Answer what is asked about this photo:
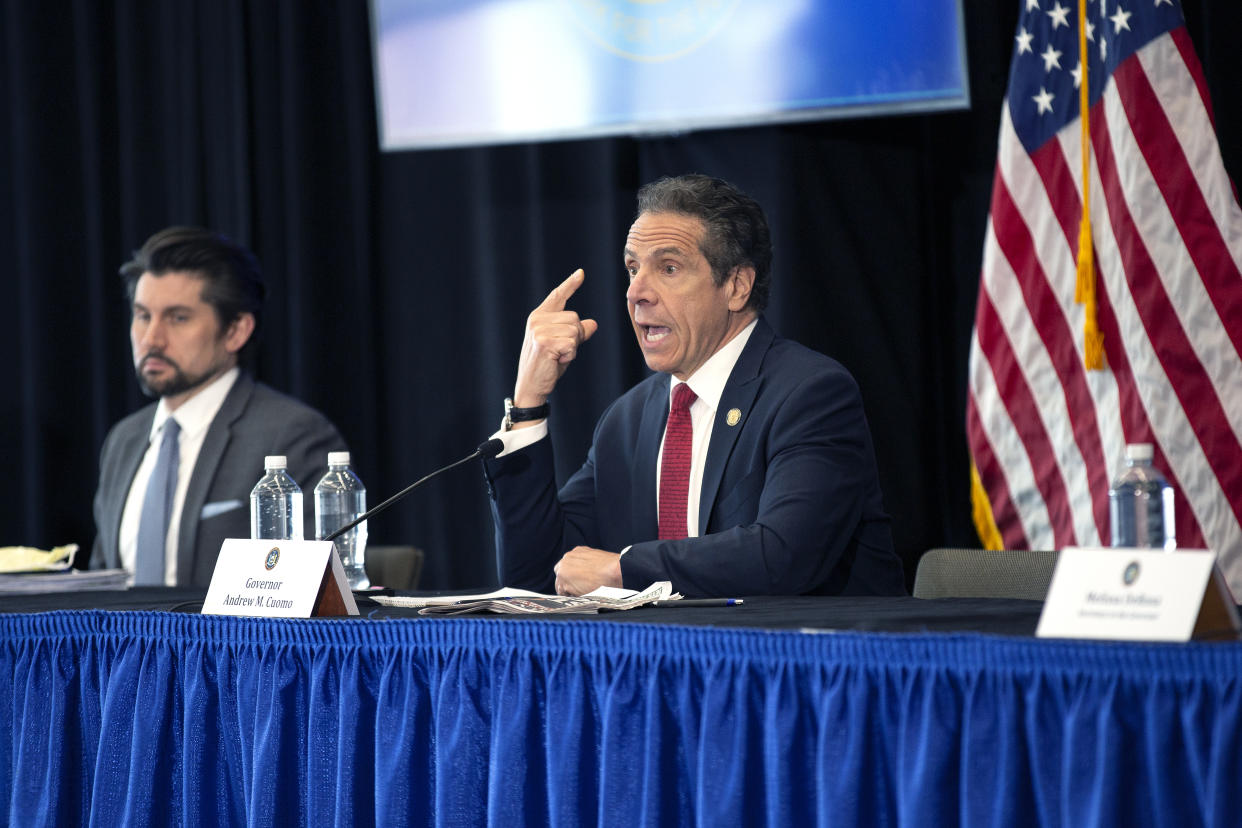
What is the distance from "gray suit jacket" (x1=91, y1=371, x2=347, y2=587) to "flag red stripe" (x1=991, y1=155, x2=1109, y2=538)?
1.70 metres

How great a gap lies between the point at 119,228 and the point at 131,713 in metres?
3.28

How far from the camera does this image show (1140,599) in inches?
52.1

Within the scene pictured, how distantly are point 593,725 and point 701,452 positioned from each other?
1003mm

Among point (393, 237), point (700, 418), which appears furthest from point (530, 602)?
point (393, 237)

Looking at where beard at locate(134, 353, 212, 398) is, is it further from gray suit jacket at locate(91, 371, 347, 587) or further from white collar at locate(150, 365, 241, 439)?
gray suit jacket at locate(91, 371, 347, 587)

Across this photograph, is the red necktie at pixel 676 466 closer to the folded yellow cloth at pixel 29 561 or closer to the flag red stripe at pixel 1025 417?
the flag red stripe at pixel 1025 417

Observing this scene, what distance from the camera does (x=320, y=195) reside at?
14.8ft

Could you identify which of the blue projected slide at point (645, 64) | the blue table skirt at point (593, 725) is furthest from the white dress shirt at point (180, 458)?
the blue table skirt at point (593, 725)

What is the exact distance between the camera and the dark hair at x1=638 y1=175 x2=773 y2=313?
267 centimetres

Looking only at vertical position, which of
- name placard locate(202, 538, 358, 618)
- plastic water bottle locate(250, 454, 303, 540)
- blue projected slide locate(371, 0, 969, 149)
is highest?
blue projected slide locate(371, 0, 969, 149)

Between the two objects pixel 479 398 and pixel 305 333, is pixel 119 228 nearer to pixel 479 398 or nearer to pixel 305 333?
pixel 305 333

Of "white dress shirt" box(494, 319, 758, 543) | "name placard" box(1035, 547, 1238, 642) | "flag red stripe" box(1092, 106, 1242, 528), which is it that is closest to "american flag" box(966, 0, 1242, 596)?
"flag red stripe" box(1092, 106, 1242, 528)

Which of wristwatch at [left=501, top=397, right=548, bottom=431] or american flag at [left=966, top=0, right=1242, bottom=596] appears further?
american flag at [left=966, top=0, right=1242, bottom=596]

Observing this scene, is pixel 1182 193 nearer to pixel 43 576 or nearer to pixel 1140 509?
pixel 1140 509
